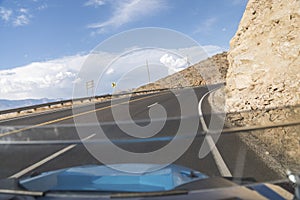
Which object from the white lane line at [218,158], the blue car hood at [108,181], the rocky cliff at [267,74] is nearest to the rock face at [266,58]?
the rocky cliff at [267,74]

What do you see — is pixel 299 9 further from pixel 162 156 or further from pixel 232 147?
pixel 162 156

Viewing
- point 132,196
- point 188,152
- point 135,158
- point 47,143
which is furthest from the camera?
point 47,143

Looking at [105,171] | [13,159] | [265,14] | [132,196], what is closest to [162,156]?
[105,171]

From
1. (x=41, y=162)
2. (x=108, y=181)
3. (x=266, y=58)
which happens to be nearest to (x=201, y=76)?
(x=266, y=58)

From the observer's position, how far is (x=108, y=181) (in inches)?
88.8

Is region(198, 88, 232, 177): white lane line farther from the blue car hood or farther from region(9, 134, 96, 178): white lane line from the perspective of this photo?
region(9, 134, 96, 178): white lane line

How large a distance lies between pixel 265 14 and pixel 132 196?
14.1 meters

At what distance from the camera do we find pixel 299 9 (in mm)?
11508

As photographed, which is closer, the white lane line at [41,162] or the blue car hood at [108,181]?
the blue car hood at [108,181]

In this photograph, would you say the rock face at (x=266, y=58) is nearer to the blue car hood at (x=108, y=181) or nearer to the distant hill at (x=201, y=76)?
the blue car hood at (x=108, y=181)

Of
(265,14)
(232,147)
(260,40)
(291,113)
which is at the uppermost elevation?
(265,14)

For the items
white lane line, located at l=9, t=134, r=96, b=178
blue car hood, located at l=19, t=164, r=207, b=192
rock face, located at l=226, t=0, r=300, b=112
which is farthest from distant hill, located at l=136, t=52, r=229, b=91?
blue car hood, located at l=19, t=164, r=207, b=192

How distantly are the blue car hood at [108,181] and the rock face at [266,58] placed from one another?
8.58 metres

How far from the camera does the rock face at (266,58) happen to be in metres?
10.3
